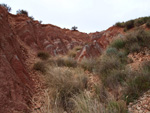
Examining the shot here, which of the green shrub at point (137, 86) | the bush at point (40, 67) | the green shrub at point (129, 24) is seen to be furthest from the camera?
the green shrub at point (129, 24)

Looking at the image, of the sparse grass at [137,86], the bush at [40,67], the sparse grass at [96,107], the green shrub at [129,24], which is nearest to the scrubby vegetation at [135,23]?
the green shrub at [129,24]

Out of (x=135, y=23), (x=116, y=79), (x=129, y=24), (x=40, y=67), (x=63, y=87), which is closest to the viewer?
(x=63, y=87)

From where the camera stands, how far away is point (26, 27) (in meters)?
9.42

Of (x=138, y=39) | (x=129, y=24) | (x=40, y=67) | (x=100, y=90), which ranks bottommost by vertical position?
(x=100, y=90)

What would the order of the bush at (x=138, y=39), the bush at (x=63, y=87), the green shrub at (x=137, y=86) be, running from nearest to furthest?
1. the green shrub at (x=137, y=86)
2. the bush at (x=63, y=87)
3. the bush at (x=138, y=39)

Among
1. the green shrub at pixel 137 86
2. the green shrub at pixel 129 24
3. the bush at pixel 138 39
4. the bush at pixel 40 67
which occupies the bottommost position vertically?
the green shrub at pixel 137 86

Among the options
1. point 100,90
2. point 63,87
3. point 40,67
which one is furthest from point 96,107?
point 40,67

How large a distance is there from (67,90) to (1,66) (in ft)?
6.15

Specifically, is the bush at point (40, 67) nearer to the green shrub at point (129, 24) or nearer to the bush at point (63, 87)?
the bush at point (63, 87)

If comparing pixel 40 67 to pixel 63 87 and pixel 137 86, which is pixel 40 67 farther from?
pixel 137 86

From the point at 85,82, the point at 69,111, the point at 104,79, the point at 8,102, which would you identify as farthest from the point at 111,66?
the point at 8,102

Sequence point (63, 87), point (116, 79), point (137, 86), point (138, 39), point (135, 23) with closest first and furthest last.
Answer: point (137, 86)
point (63, 87)
point (116, 79)
point (138, 39)
point (135, 23)

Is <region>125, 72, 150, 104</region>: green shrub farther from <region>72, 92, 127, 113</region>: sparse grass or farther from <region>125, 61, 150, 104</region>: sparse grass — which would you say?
<region>72, 92, 127, 113</region>: sparse grass

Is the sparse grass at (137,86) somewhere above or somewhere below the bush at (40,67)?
below
